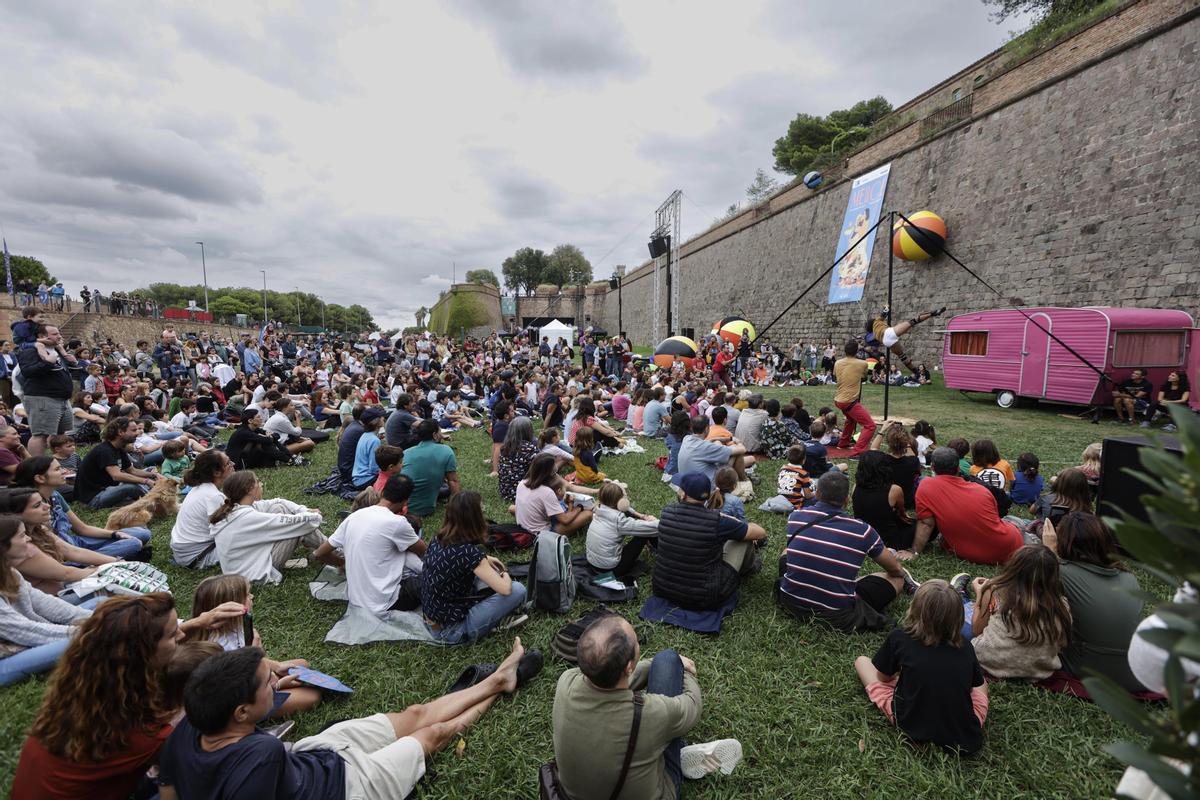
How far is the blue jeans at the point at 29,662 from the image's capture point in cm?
318

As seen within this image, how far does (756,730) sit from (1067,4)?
82.0 ft

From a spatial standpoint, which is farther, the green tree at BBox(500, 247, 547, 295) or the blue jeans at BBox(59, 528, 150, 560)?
the green tree at BBox(500, 247, 547, 295)

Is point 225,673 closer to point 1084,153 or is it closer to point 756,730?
point 756,730

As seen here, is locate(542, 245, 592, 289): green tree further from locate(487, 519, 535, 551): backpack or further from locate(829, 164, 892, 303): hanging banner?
locate(487, 519, 535, 551): backpack

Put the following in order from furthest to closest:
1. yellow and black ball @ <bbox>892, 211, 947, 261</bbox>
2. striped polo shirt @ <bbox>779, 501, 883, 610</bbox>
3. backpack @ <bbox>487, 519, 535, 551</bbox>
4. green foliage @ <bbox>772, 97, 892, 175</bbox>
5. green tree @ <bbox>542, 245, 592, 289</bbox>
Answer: green tree @ <bbox>542, 245, 592, 289</bbox>, green foliage @ <bbox>772, 97, 892, 175</bbox>, yellow and black ball @ <bbox>892, 211, 947, 261</bbox>, backpack @ <bbox>487, 519, 535, 551</bbox>, striped polo shirt @ <bbox>779, 501, 883, 610</bbox>

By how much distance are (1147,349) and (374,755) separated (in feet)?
49.0

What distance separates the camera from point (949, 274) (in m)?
17.2

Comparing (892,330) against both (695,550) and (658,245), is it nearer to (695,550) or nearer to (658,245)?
(695,550)


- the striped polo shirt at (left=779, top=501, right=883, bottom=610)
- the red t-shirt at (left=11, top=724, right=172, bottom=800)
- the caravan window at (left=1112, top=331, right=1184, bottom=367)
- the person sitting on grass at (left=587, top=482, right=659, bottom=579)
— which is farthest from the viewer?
the caravan window at (left=1112, top=331, right=1184, bottom=367)

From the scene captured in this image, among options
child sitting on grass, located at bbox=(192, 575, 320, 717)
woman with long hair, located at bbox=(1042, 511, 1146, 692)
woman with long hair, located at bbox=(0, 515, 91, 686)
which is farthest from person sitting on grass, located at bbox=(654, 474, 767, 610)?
→ woman with long hair, located at bbox=(0, 515, 91, 686)

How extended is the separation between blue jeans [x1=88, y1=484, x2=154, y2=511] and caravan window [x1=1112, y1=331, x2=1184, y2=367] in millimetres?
16614

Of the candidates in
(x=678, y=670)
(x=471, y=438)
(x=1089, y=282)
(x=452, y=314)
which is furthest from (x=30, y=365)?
(x=452, y=314)

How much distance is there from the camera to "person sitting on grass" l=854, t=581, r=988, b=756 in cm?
263

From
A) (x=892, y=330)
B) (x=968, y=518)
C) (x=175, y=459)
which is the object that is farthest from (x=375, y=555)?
(x=892, y=330)
